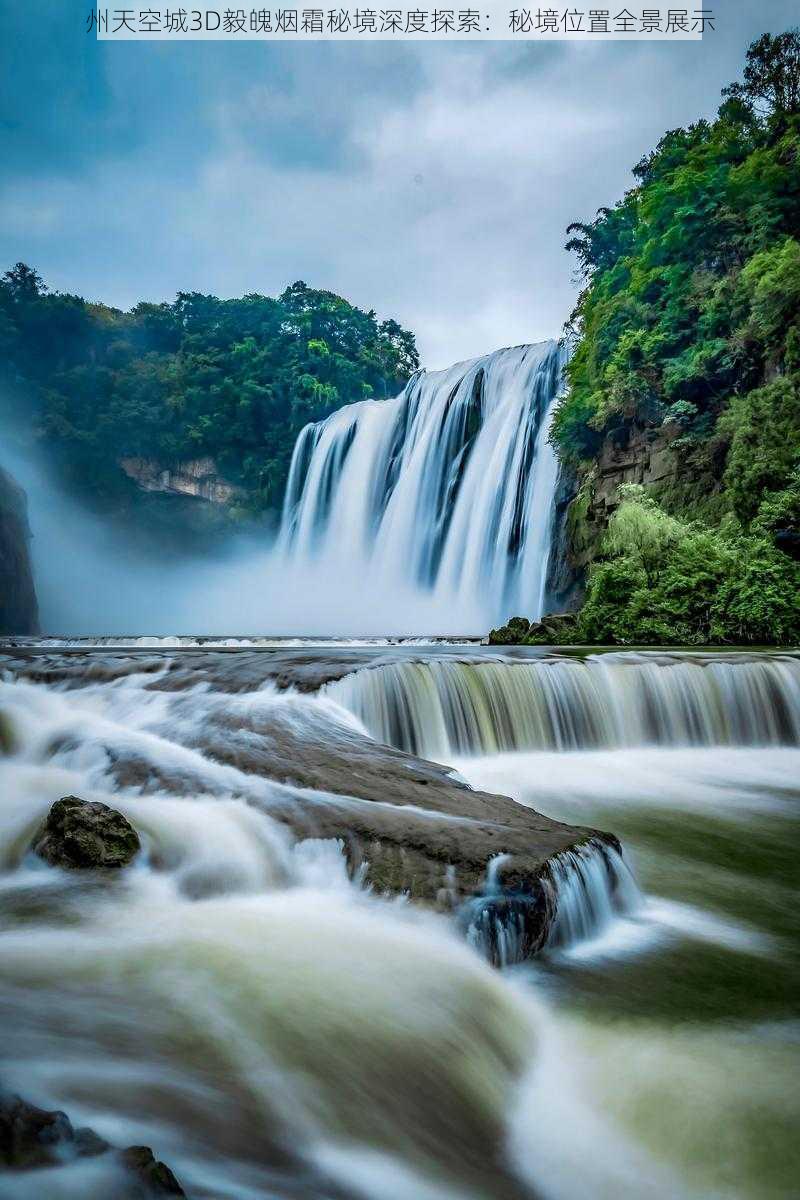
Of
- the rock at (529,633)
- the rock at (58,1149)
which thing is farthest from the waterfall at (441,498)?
the rock at (58,1149)

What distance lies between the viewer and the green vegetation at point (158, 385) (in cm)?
3450

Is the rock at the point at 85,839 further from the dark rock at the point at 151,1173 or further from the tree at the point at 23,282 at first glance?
the tree at the point at 23,282

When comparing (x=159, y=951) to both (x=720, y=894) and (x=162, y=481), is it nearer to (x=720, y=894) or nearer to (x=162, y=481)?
(x=720, y=894)

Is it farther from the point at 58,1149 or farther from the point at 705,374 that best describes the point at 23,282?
the point at 58,1149

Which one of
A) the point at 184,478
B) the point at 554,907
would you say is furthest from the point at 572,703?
the point at 184,478

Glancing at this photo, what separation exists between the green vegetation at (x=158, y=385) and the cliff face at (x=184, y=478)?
36 cm

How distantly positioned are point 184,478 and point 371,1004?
36.5 m

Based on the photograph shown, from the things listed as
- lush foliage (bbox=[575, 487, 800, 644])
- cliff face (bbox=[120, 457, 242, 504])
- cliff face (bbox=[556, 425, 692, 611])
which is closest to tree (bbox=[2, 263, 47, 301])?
cliff face (bbox=[120, 457, 242, 504])

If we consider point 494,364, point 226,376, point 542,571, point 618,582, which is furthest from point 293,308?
point 618,582

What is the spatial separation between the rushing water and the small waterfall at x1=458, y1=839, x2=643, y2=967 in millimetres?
14

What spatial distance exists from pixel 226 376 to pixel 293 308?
605 cm

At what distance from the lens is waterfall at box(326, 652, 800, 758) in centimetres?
712

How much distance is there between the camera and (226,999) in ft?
7.53

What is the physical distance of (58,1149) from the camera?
123cm
